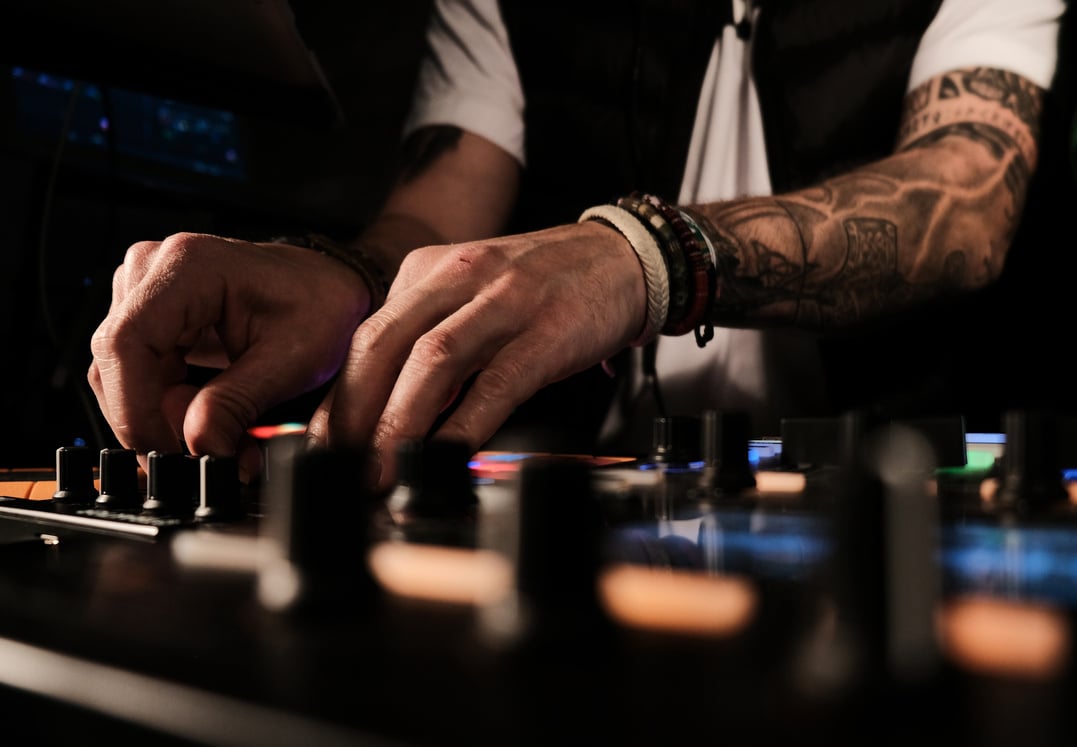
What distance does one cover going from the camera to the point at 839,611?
0.21 meters

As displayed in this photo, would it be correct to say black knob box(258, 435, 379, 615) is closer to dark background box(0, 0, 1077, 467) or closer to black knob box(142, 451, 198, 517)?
black knob box(142, 451, 198, 517)

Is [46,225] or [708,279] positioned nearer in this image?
[708,279]

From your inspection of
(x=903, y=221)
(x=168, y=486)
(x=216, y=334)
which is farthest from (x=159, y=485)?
(x=903, y=221)

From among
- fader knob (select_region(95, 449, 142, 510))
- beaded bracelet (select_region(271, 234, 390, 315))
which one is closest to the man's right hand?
beaded bracelet (select_region(271, 234, 390, 315))

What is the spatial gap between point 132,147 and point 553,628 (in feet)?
5.21

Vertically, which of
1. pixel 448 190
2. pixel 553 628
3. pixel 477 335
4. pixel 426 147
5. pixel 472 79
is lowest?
pixel 553 628

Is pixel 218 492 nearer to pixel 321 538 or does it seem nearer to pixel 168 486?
pixel 168 486

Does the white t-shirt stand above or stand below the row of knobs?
above

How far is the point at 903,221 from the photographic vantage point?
43.1 inches

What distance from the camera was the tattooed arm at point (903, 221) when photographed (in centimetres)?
101

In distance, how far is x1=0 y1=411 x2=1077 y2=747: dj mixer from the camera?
0.18 m

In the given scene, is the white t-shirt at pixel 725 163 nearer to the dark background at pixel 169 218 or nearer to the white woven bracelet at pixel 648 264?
the dark background at pixel 169 218

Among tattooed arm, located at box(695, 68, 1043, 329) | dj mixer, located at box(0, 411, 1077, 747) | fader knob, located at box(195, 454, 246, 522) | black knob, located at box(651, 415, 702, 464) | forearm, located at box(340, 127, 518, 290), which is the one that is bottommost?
dj mixer, located at box(0, 411, 1077, 747)

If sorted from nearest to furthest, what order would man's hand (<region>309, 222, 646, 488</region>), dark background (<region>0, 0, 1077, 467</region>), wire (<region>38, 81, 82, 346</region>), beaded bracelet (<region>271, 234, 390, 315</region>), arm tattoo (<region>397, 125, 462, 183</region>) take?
man's hand (<region>309, 222, 646, 488</region>) → beaded bracelet (<region>271, 234, 390, 315</region>) → dark background (<region>0, 0, 1077, 467</region>) → wire (<region>38, 81, 82, 346</region>) → arm tattoo (<region>397, 125, 462, 183</region>)
